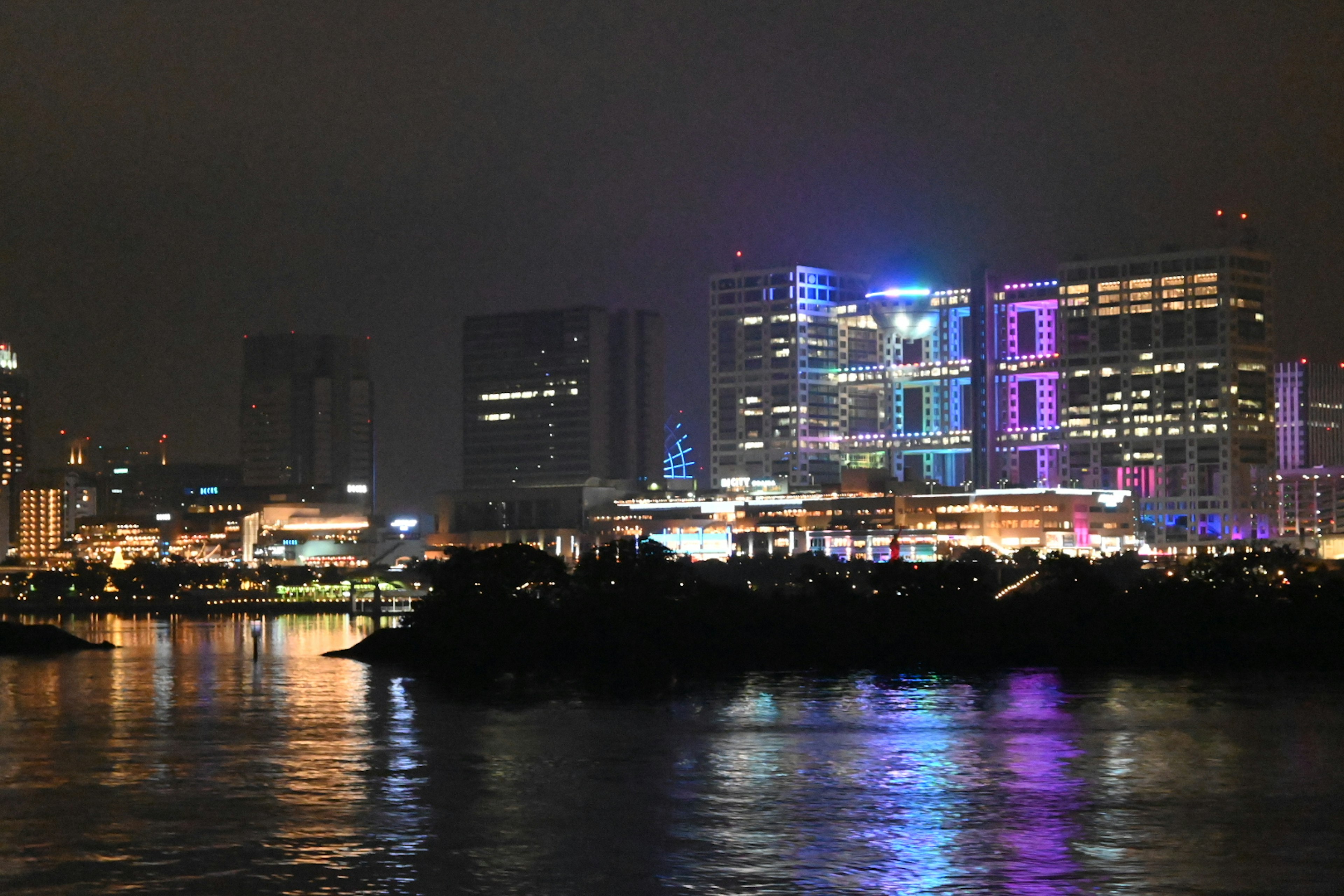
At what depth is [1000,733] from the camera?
5388 cm

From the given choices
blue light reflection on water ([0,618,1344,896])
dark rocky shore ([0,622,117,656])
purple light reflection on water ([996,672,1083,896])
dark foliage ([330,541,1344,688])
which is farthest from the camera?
dark rocky shore ([0,622,117,656])

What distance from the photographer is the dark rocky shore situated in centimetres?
10375

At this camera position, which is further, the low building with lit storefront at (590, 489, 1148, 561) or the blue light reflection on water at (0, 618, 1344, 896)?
the low building with lit storefront at (590, 489, 1148, 561)

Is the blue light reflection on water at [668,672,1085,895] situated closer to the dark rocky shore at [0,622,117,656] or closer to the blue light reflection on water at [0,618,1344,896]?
the blue light reflection on water at [0,618,1344,896]

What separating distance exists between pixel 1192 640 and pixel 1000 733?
109ft

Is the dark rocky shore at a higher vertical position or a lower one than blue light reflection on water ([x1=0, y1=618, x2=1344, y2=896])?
lower

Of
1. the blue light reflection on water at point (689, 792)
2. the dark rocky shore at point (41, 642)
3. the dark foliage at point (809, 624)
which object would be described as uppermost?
the dark foliage at point (809, 624)

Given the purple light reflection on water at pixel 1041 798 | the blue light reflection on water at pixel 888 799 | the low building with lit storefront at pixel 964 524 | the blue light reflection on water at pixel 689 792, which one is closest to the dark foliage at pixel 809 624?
the blue light reflection on water at pixel 689 792

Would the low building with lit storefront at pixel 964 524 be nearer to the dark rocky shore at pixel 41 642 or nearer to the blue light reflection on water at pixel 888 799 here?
the dark rocky shore at pixel 41 642

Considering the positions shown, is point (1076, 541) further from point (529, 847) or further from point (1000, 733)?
point (529, 847)

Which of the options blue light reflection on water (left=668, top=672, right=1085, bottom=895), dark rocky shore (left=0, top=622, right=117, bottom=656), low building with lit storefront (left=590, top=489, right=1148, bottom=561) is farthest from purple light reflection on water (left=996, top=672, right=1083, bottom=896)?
low building with lit storefront (left=590, top=489, right=1148, bottom=561)

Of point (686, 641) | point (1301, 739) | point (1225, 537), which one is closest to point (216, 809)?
point (1301, 739)

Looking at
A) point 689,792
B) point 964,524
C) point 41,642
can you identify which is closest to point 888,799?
point 689,792

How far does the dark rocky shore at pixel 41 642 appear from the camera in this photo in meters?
104
